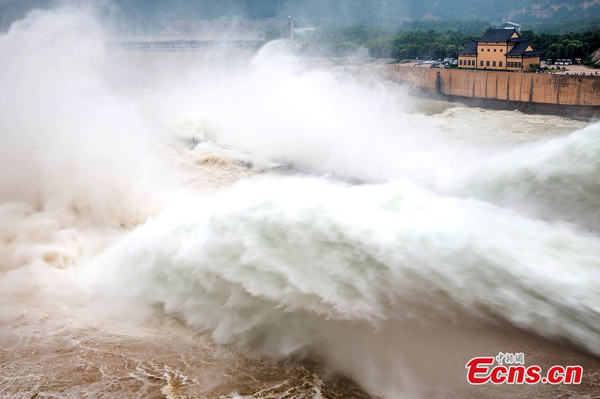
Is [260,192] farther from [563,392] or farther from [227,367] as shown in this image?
[563,392]

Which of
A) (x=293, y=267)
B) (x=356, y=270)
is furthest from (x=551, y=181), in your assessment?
(x=293, y=267)

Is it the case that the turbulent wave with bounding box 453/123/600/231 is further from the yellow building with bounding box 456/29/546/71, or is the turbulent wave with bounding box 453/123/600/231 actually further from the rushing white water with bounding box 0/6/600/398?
the yellow building with bounding box 456/29/546/71

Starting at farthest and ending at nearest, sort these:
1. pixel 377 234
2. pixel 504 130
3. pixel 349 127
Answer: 1. pixel 504 130
2. pixel 349 127
3. pixel 377 234

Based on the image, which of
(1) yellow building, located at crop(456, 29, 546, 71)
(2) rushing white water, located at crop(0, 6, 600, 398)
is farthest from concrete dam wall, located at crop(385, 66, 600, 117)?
(2) rushing white water, located at crop(0, 6, 600, 398)

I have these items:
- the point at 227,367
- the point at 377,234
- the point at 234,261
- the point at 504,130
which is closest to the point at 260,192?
the point at 234,261

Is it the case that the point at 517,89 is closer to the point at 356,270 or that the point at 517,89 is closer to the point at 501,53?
the point at 501,53

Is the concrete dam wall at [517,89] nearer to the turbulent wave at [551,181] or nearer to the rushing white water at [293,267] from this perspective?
the rushing white water at [293,267]
